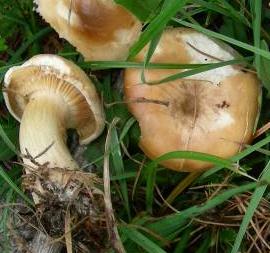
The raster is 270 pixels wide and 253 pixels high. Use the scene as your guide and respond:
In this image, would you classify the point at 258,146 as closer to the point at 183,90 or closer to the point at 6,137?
the point at 183,90

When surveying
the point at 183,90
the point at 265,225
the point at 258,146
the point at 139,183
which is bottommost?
the point at 265,225

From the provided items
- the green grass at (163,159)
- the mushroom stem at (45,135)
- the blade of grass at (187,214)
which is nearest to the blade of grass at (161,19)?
the green grass at (163,159)

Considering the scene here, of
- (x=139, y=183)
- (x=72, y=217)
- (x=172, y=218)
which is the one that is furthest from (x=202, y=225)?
(x=72, y=217)

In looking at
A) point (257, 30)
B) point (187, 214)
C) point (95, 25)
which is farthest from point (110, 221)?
point (257, 30)

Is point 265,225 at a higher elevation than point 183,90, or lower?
lower

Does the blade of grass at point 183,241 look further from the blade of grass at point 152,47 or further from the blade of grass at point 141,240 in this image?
the blade of grass at point 152,47

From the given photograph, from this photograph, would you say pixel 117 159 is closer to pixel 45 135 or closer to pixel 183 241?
pixel 45 135
